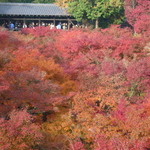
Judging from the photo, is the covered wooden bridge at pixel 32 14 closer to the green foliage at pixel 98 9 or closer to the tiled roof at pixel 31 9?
the tiled roof at pixel 31 9

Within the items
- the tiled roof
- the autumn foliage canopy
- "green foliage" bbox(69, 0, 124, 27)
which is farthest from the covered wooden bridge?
the autumn foliage canopy

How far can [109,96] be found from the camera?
14.8 m

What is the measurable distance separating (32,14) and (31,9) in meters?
0.88

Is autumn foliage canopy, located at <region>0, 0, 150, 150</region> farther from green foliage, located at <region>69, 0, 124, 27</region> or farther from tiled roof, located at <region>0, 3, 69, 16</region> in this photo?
tiled roof, located at <region>0, 3, 69, 16</region>

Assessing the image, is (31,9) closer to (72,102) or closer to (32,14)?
(32,14)

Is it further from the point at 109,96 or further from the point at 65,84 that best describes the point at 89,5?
the point at 109,96

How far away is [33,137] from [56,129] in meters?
2.38

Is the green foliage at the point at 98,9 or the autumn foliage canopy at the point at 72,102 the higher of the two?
the green foliage at the point at 98,9

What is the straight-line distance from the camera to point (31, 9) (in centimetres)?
3356

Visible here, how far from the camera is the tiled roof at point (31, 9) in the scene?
32.9m

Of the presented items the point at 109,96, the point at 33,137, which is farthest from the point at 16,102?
the point at 109,96

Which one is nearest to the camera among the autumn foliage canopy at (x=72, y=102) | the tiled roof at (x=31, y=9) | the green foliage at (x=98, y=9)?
the autumn foliage canopy at (x=72, y=102)

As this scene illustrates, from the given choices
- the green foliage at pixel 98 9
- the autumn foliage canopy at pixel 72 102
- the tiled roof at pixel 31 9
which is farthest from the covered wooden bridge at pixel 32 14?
the autumn foliage canopy at pixel 72 102

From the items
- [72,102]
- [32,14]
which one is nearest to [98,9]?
[32,14]
